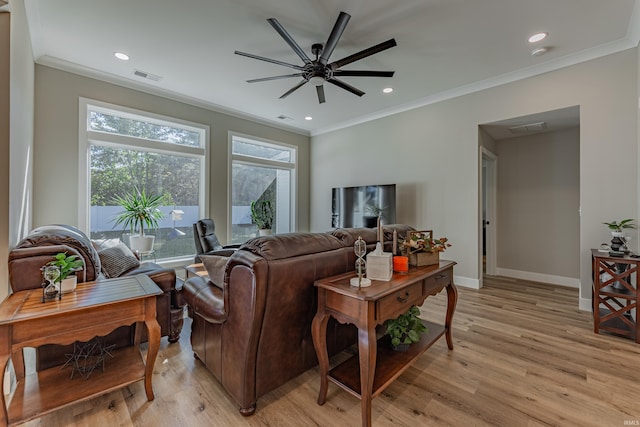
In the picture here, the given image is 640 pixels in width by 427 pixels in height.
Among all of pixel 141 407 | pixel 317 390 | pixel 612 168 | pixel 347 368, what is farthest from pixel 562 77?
pixel 141 407

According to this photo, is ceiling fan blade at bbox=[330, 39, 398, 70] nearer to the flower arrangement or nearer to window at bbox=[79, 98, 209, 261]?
the flower arrangement

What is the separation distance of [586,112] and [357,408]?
3.94 metres

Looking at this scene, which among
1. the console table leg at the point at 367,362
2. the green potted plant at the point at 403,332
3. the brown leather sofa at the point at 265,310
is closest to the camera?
the console table leg at the point at 367,362

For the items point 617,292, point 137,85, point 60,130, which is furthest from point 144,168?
point 617,292

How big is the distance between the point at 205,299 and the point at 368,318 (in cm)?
109

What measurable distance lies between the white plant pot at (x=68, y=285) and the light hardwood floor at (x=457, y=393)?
601mm

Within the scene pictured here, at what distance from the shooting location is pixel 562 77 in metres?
3.29

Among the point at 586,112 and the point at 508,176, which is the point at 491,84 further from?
the point at 508,176

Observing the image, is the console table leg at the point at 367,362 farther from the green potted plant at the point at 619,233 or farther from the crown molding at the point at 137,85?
the crown molding at the point at 137,85

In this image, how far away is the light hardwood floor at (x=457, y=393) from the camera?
5.14 ft

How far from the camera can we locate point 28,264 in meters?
1.66

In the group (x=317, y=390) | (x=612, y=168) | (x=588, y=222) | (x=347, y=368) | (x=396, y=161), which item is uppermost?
(x=396, y=161)

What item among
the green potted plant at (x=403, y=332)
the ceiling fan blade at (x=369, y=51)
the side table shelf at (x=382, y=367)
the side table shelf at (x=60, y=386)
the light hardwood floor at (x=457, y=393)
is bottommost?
the light hardwood floor at (x=457, y=393)

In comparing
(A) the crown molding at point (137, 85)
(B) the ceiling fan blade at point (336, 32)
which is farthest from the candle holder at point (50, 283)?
(A) the crown molding at point (137, 85)
